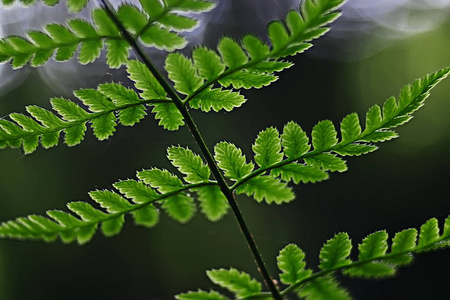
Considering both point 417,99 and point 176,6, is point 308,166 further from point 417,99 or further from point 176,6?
point 176,6

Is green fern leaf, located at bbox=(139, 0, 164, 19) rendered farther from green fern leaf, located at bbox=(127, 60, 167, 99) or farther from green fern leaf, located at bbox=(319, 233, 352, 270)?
green fern leaf, located at bbox=(319, 233, 352, 270)

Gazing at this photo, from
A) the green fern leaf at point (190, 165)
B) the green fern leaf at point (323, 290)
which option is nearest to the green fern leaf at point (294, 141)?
the green fern leaf at point (190, 165)

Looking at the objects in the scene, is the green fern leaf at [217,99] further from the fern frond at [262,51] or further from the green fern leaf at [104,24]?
the green fern leaf at [104,24]

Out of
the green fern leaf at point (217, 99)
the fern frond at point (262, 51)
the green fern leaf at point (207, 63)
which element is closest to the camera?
the fern frond at point (262, 51)

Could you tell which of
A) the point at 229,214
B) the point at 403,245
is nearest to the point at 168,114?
the point at 403,245

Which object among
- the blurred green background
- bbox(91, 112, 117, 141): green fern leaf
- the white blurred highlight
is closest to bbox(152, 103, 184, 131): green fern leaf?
bbox(91, 112, 117, 141): green fern leaf

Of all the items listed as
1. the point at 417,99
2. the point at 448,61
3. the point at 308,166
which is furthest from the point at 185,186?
the point at 448,61
